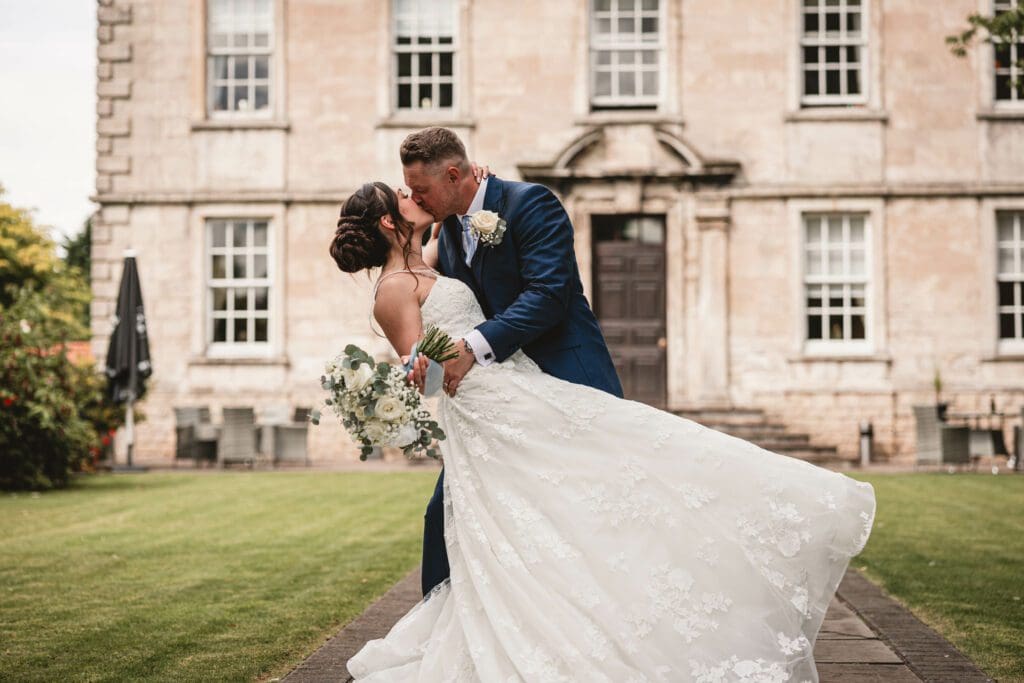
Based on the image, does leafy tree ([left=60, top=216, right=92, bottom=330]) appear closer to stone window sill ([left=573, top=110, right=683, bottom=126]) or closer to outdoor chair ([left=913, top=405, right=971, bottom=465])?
stone window sill ([left=573, top=110, right=683, bottom=126])

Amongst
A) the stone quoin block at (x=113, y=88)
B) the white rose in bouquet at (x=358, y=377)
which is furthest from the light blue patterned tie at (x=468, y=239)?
the stone quoin block at (x=113, y=88)

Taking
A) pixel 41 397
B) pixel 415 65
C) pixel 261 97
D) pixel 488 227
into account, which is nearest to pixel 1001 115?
pixel 415 65

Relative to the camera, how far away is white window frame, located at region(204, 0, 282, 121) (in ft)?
62.6

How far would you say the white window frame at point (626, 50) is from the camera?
1872 cm

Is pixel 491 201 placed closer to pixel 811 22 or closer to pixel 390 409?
pixel 390 409

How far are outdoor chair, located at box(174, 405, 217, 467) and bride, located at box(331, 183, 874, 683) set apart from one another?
1376cm

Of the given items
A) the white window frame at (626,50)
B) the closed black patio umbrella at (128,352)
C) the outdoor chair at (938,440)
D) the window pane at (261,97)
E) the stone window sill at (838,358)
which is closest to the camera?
the closed black patio umbrella at (128,352)

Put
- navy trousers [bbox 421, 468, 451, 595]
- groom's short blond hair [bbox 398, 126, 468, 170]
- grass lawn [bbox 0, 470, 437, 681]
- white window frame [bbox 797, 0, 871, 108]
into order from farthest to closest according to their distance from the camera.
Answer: white window frame [bbox 797, 0, 871, 108], grass lawn [bbox 0, 470, 437, 681], navy trousers [bbox 421, 468, 451, 595], groom's short blond hair [bbox 398, 126, 468, 170]

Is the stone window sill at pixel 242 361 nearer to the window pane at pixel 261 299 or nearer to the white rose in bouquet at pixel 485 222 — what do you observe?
the window pane at pixel 261 299

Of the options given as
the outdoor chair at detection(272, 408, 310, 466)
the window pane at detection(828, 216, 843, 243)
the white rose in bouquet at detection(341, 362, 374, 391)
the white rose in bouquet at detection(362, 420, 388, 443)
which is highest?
the window pane at detection(828, 216, 843, 243)

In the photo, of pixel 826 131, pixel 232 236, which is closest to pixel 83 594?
pixel 232 236

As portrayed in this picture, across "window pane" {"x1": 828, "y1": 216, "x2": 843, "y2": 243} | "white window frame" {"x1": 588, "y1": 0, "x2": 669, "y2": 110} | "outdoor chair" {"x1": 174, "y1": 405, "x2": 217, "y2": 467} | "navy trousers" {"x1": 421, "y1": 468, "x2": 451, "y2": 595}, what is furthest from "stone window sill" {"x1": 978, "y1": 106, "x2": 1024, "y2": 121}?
"navy trousers" {"x1": 421, "y1": 468, "x2": 451, "y2": 595}

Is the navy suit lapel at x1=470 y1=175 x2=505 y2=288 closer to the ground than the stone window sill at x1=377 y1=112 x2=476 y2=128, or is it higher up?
closer to the ground

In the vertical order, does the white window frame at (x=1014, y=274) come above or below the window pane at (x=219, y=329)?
above
